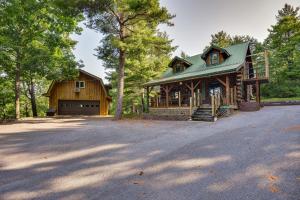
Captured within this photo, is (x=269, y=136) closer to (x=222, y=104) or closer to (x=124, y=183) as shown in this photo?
(x=124, y=183)

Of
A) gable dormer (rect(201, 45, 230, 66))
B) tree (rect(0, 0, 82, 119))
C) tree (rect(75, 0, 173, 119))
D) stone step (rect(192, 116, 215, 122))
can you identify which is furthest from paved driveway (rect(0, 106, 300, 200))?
tree (rect(0, 0, 82, 119))

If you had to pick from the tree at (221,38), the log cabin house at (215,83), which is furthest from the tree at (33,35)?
the tree at (221,38)

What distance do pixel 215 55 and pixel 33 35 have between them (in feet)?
58.4

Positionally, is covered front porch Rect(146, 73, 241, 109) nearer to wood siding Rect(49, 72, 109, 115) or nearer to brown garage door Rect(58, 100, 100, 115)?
wood siding Rect(49, 72, 109, 115)

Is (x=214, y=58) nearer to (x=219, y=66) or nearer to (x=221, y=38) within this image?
(x=219, y=66)

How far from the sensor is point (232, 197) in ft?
12.9

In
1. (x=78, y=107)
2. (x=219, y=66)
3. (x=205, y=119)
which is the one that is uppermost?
(x=219, y=66)

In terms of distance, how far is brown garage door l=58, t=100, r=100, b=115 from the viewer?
100ft

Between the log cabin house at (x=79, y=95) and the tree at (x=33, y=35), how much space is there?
25.5 feet

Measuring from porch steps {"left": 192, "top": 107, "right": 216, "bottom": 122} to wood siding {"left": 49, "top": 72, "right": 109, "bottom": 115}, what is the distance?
17923 millimetres

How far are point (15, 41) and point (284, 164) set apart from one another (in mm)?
22649

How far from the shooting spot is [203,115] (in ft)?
50.5

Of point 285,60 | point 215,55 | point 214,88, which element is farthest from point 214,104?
point 285,60

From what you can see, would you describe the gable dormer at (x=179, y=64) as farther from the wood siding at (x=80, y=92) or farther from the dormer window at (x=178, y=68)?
the wood siding at (x=80, y=92)
